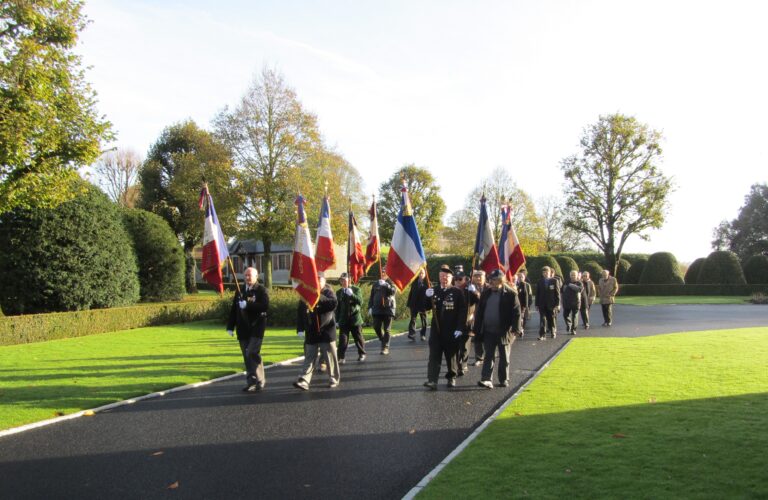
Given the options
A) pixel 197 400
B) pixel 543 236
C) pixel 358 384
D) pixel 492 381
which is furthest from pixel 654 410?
pixel 543 236

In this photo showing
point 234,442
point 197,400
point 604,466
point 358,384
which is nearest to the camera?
point 604,466

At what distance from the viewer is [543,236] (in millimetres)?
61469

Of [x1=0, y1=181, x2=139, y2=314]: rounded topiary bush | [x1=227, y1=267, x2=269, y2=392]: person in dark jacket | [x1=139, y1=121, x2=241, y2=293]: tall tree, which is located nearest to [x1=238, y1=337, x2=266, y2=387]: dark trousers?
[x1=227, y1=267, x2=269, y2=392]: person in dark jacket

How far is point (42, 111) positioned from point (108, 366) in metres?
8.43

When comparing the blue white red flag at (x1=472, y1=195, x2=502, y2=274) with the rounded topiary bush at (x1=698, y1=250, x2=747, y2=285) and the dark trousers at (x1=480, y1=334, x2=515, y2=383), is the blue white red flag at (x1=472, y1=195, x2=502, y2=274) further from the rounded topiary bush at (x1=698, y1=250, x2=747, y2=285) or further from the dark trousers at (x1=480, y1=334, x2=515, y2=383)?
the rounded topiary bush at (x1=698, y1=250, x2=747, y2=285)

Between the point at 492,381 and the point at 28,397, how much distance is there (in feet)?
25.8

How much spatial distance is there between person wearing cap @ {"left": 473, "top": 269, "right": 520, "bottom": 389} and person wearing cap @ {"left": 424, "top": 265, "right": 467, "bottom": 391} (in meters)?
0.37

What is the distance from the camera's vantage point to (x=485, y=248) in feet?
42.7

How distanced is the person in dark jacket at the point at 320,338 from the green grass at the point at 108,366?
92.4 inches

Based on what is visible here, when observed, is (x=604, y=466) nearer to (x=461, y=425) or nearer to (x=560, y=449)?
(x=560, y=449)

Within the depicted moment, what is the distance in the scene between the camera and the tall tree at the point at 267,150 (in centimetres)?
3678

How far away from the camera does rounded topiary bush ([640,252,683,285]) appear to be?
4425cm

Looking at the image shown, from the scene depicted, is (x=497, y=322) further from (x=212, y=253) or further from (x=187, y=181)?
(x=187, y=181)

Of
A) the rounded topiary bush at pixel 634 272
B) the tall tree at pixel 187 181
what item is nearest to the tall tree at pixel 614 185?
the rounded topiary bush at pixel 634 272
